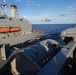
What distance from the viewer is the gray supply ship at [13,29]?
22.8 m

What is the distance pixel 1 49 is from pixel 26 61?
3.87 feet

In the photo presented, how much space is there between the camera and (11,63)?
3590 mm

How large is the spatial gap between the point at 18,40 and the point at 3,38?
3574 millimetres

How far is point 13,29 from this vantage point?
2627cm

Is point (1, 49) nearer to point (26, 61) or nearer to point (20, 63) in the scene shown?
point (20, 63)

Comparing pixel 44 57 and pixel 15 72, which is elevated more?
pixel 15 72

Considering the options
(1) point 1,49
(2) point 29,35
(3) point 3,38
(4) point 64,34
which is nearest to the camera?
(1) point 1,49

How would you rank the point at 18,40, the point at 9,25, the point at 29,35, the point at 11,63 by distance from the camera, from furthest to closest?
the point at 29,35 → the point at 9,25 → the point at 18,40 → the point at 11,63

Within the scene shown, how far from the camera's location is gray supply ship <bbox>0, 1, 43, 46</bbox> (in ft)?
74.7

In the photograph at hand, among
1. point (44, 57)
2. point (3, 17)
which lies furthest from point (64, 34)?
point (3, 17)

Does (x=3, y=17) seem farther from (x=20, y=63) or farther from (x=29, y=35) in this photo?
(x=20, y=63)

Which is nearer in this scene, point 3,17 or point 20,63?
point 20,63

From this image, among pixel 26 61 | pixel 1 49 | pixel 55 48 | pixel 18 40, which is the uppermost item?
pixel 1 49

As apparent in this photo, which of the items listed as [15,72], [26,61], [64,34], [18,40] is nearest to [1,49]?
[15,72]
